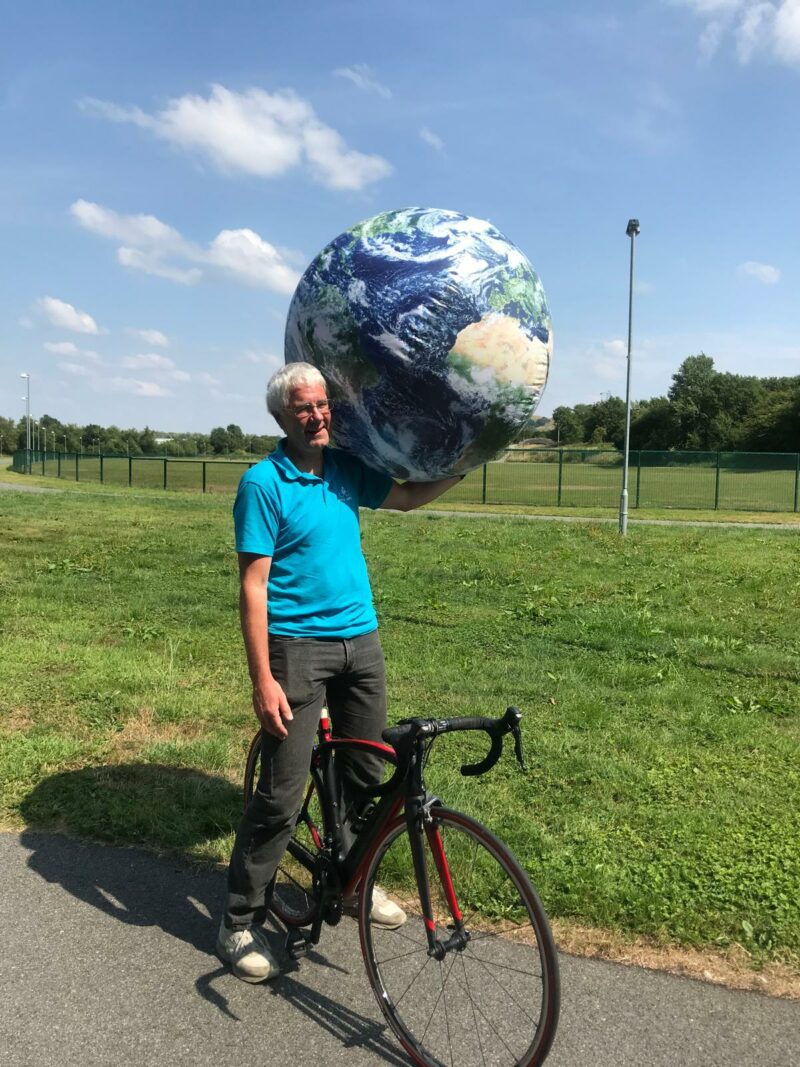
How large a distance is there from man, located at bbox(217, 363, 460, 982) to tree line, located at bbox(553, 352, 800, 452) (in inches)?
2953

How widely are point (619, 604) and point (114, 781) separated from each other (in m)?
5.80

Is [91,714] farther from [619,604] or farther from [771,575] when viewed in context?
[771,575]

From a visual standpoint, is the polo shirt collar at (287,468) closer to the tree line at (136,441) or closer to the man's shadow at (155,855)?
the man's shadow at (155,855)

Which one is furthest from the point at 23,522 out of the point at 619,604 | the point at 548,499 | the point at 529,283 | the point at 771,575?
the point at 548,499

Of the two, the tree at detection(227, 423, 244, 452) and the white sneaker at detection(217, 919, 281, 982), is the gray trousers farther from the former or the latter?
the tree at detection(227, 423, 244, 452)

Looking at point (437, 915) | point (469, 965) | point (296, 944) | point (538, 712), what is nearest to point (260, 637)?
point (437, 915)

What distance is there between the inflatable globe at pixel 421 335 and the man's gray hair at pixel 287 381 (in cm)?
11

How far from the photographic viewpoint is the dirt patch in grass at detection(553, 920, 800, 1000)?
2.75m

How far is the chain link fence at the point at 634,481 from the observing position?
29375 mm

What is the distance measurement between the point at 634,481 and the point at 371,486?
106 ft

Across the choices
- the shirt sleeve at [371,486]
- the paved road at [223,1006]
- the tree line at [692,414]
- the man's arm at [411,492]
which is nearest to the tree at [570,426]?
the tree line at [692,414]

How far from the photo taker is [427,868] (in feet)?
8.15

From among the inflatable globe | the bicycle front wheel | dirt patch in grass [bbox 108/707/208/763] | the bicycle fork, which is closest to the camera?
the bicycle front wheel

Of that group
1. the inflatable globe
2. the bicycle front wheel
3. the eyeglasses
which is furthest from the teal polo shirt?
the bicycle front wheel
